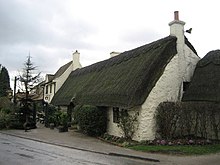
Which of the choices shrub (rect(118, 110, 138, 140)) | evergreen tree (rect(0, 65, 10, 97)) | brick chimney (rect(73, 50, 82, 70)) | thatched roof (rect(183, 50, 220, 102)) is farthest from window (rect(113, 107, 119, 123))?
evergreen tree (rect(0, 65, 10, 97))

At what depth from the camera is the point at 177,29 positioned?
804 inches

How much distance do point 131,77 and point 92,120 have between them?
4.17m

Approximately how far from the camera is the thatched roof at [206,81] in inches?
681

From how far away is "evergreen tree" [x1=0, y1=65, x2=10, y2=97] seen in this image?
207 ft

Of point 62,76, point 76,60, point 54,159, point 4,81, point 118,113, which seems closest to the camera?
point 54,159

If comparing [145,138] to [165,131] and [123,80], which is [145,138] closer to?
[165,131]

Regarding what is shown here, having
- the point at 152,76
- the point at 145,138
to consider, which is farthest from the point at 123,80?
the point at 145,138

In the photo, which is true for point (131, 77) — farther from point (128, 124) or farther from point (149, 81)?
point (128, 124)

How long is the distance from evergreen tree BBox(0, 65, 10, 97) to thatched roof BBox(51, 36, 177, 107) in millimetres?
41233

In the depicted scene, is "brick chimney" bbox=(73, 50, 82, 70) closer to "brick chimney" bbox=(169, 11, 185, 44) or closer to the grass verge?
"brick chimney" bbox=(169, 11, 185, 44)

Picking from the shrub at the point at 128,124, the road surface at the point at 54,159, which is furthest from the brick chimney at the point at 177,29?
the road surface at the point at 54,159

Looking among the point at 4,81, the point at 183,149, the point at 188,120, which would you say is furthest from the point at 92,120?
the point at 4,81

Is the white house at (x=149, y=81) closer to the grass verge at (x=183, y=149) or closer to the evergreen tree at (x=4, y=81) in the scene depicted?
the grass verge at (x=183, y=149)

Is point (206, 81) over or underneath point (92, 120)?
over
